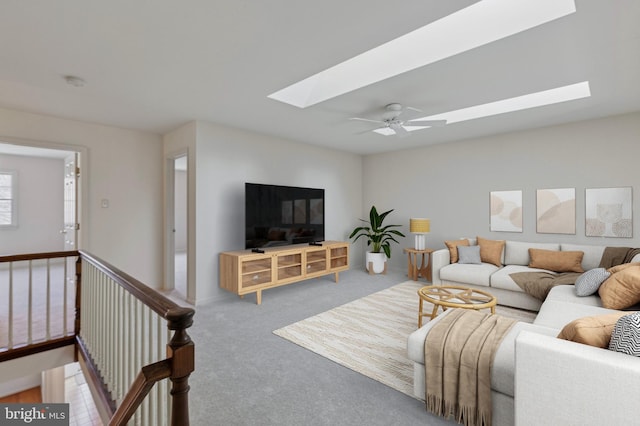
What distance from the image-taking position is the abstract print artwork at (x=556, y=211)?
163 inches

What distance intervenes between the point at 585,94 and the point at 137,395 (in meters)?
4.51

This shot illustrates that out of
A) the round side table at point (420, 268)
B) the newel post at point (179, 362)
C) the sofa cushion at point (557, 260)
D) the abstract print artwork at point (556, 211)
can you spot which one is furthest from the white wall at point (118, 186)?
the abstract print artwork at point (556, 211)

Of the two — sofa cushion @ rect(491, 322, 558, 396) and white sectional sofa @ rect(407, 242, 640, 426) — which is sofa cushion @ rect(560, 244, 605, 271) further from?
sofa cushion @ rect(491, 322, 558, 396)

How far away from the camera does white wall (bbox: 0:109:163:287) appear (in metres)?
3.72

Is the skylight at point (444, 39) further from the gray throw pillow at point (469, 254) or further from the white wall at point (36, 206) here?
the white wall at point (36, 206)

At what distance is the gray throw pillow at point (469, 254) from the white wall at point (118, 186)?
4.54 m

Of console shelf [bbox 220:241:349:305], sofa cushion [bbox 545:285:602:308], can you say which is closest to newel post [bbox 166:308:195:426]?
console shelf [bbox 220:241:349:305]

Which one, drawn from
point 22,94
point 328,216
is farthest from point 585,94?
point 22,94

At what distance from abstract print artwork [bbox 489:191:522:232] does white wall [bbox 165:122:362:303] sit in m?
2.97

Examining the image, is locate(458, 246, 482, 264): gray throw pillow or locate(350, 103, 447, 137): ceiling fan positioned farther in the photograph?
locate(458, 246, 482, 264): gray throw pillow

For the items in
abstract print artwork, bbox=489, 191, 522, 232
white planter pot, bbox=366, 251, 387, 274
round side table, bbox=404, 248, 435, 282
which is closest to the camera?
abstract print artwork, bbox=489, 191, 522, 232

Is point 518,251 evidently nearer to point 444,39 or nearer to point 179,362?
point 444,39

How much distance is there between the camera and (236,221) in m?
4.31

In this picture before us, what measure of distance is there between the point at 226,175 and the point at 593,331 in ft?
12.9
